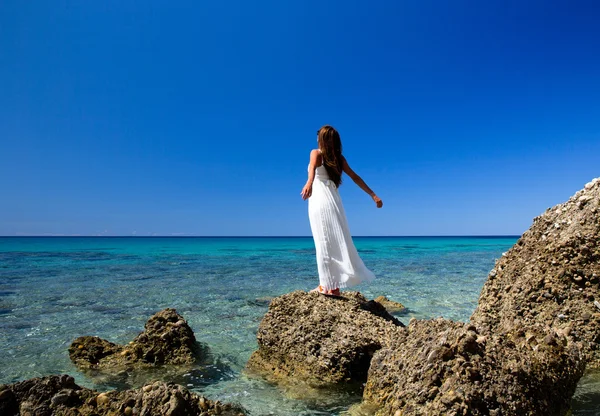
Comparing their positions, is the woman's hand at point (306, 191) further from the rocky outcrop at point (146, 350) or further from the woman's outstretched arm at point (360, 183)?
the rocky outcrop at point (146, 350)

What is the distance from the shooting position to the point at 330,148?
5.45 m

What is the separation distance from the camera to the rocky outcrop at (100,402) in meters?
2.54

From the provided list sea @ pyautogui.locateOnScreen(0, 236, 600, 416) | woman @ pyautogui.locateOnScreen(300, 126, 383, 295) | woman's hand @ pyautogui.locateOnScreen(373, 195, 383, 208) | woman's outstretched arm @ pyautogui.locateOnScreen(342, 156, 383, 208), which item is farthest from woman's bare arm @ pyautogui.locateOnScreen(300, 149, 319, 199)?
sea @ pyautogui.locateOnScreen(0, 236, 600, 416)

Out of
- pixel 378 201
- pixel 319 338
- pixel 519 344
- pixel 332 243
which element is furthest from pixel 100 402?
pixel 378 201

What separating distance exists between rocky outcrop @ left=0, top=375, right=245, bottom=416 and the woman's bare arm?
3.26 metres

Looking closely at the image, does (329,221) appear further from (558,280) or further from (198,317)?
(198,317)

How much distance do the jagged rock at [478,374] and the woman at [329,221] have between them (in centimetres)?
213

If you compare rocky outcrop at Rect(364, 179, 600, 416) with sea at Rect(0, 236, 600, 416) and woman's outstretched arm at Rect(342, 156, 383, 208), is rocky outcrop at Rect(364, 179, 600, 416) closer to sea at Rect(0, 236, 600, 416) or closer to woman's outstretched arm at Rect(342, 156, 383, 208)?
sea at Rect(0, 236, 600, 416)

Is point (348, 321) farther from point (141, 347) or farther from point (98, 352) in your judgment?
point (98, 352)

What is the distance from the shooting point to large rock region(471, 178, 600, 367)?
4.16m

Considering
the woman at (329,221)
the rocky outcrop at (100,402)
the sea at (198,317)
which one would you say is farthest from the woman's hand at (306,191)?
the rocky outcrop at (100,402)

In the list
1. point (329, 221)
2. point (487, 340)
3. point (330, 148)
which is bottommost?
point (487, 340)

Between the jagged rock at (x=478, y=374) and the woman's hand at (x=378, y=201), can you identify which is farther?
the woman's hand at (x=378, y=201)

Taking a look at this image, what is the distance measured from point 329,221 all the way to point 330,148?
3.34 feet
